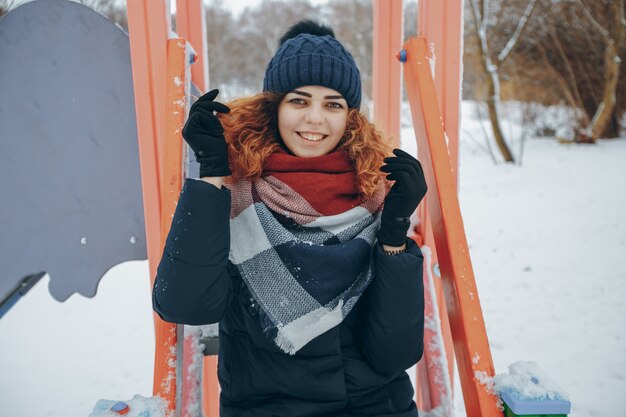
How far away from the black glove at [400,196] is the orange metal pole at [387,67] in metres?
0.78

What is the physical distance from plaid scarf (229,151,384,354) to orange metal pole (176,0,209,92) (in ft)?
2.08

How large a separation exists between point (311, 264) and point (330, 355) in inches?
9.8

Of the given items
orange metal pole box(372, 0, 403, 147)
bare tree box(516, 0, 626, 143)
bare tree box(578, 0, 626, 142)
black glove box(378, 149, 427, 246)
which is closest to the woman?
black glove box(378, 149, 427, 246)

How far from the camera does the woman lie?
3.72 feet

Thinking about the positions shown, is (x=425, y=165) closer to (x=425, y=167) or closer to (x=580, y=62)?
(x=425, y=167)

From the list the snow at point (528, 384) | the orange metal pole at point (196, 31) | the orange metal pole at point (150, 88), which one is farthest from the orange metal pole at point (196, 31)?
the snow at point (528, 384)

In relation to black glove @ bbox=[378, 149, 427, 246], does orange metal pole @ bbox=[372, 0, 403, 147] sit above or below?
above

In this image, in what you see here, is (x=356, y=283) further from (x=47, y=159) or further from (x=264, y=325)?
(x=47, y=159)

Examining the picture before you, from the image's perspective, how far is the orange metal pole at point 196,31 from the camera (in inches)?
64.9

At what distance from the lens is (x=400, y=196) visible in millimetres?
1120

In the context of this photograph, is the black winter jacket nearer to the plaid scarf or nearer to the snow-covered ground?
the plaid scarf

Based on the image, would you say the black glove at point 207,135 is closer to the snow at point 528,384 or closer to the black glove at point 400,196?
the black glove at point 400,196

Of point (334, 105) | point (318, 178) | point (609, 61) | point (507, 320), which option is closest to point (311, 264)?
point (318, 178)

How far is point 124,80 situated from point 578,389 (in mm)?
2760
